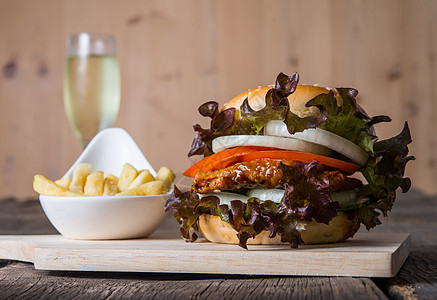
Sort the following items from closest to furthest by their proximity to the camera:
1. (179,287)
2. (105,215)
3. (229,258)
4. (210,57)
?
1. (179,287)
2. (229,258)
3. (105,215)
4. (210,57)

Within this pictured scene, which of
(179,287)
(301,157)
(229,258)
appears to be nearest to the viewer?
(179,287)

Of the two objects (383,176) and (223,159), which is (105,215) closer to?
(223,159)

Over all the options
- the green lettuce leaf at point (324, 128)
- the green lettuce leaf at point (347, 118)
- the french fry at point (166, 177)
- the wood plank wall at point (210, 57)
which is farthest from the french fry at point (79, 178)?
the wood plank wall at point (210, 57)

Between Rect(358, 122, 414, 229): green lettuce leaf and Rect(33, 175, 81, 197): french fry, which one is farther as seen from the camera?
Rect(33, 175, 81, 197): french fry

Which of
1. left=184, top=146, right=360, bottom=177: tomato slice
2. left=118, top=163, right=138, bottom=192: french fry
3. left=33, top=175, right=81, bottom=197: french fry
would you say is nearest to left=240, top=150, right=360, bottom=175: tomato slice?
left=184, top=146, right=360, bottom=177: tomato slice

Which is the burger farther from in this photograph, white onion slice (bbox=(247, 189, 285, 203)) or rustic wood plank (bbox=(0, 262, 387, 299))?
rustic wood plank (bbox=(0, 262, 387, 299))

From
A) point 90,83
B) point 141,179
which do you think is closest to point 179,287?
point 141,179
